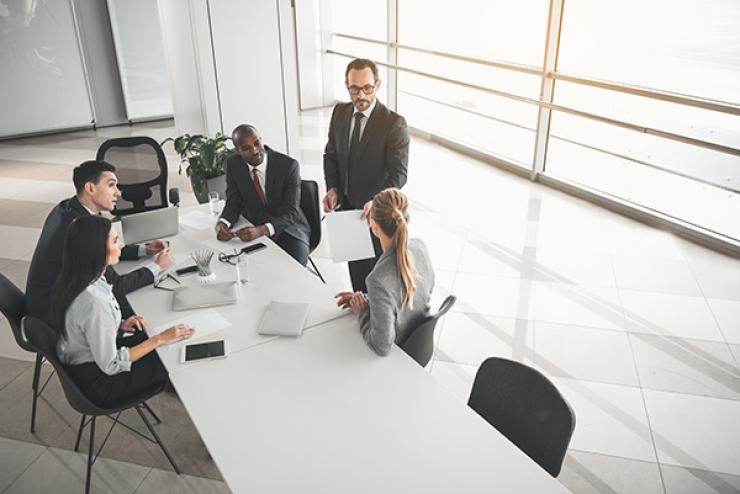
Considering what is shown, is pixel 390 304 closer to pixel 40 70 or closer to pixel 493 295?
pixel 493 295

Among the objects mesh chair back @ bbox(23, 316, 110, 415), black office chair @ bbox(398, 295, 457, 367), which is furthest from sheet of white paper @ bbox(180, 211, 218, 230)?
black office chair @ bbox(398, 295, 457, 367)

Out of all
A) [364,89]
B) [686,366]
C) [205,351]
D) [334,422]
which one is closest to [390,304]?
[334,422]

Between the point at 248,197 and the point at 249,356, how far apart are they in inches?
67.5

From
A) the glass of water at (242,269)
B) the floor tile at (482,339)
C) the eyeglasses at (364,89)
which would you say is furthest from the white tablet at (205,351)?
the eyeglasses at (364,89)

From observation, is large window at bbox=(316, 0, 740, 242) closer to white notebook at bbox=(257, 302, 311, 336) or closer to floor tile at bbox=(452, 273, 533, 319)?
floor tile at bbox=(452, 273, 533, 319)

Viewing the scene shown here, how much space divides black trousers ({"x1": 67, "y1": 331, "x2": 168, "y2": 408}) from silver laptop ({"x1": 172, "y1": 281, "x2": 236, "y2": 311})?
30 cm

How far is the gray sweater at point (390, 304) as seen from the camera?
266 centimetres

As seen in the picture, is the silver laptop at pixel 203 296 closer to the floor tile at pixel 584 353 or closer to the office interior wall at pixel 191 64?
the floor tile at pixel 584 353

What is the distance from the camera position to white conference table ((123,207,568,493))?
213cm

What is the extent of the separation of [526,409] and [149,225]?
103 inches

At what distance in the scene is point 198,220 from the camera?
4.23 meters

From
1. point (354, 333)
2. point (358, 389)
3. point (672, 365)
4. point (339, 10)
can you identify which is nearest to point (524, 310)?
point (672, 365)

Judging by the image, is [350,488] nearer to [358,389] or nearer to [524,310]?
[358,389]

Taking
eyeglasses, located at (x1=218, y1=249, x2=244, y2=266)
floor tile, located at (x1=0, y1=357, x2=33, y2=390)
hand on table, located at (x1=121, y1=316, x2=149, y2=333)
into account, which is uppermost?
eyeglasses, located at (x1=218, y1=249, x2=244, y2=266)
